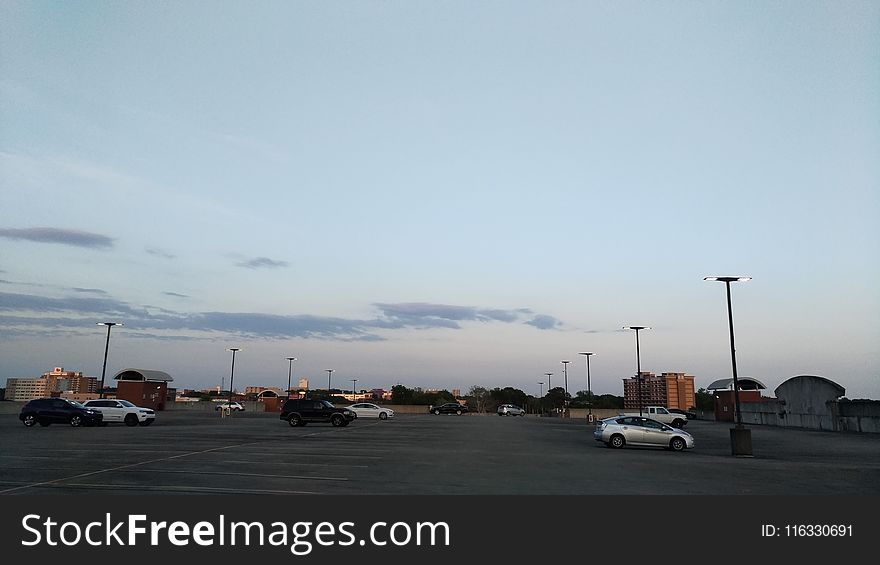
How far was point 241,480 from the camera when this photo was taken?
48.9ft

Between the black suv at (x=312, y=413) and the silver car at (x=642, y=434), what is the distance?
20.6 metres

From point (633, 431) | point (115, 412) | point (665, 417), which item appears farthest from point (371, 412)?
point (633, 431)

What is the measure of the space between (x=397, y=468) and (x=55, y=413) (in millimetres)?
30093

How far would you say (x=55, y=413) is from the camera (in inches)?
1495

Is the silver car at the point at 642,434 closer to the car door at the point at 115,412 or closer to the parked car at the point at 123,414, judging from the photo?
the parked car at the point at 123,414

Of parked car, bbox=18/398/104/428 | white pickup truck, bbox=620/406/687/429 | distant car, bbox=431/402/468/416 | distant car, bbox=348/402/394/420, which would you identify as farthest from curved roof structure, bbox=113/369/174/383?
white pickup truck, bbox=620/406/687/429

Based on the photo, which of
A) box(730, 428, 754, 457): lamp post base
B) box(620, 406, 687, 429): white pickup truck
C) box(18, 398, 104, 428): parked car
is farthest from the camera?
box(620, 406, 687, 429): white pickup truck

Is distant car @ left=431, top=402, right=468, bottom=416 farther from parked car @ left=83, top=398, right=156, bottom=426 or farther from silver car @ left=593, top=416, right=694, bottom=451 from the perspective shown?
silver car @ left=593, top=416, right=694, bottom=451

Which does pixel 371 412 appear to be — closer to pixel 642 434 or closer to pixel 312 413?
pixel 312 413

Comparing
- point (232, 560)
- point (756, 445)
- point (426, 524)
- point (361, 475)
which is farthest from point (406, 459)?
point (756, 445)

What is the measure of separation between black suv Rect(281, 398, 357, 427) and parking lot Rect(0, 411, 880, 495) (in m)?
15.2

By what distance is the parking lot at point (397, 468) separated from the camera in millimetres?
13945

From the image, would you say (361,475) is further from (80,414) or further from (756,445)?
(80,414)

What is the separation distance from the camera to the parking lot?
1395cm
